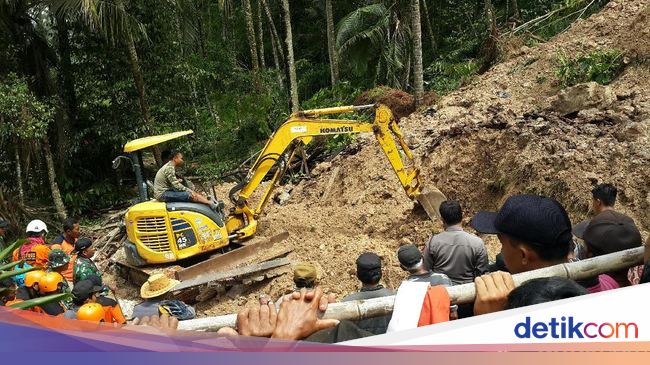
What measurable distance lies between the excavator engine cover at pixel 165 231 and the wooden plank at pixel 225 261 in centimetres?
27

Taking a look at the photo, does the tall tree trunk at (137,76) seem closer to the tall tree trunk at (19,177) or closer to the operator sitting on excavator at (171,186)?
the tall tree trunk at (19,177)

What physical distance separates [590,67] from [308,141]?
261 inches

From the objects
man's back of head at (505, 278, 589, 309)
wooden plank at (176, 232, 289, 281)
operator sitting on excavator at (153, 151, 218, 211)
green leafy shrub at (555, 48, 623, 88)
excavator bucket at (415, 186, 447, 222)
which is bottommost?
wooden plank at (176, 232, 289, 281)

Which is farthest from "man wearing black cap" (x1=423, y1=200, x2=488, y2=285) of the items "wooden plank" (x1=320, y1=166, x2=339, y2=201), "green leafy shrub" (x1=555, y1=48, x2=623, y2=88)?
"green leafy shrub" (x1=555, y1=48, x2=623, y2=88)

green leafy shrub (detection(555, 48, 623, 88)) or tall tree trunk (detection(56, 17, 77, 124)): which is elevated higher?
tall tree trunk (detection(56, 17, 77, 124))

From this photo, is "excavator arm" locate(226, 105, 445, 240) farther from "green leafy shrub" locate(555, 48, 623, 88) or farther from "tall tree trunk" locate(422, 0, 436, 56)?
"tall tree trunk" locate(422, 0, 436, 56)

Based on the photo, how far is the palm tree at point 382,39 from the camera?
17875mm

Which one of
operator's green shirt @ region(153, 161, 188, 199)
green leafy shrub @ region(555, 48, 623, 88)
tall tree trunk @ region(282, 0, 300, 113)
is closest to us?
operator's green shirt @ region(153, 161, 188, 199)

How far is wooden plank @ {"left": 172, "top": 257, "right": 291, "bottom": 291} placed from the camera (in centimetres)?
760

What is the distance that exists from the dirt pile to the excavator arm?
57 centimetres

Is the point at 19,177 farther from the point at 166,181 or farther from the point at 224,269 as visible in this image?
the point at 224,269

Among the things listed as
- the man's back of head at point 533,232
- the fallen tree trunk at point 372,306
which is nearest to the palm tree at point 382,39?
the man's back of head at point 533,232

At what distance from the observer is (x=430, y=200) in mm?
9062

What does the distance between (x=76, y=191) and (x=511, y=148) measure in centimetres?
1269
